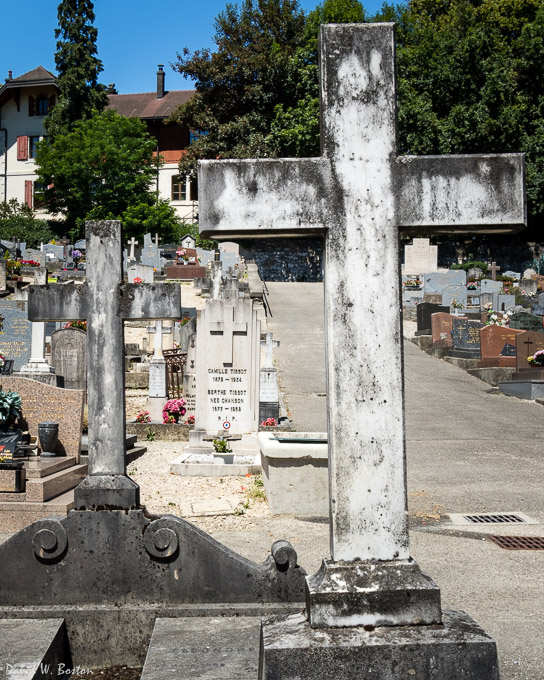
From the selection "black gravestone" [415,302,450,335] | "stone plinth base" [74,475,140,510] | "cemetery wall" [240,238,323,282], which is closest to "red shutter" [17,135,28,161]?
"cemetery wall" [240,238,323,282]

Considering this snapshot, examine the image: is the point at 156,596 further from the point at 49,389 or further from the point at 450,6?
the point at 450,6

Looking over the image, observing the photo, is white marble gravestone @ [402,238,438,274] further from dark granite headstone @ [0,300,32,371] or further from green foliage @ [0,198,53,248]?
dark granite headstone @ [0,300,32,371]

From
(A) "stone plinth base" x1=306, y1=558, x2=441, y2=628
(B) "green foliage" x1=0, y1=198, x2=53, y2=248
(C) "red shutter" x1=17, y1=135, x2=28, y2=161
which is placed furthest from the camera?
(C) "red shutter" x1=17, y1=135, x2=28, y2=161

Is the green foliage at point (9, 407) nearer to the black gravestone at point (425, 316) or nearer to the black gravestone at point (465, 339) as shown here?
the black gravestone at point (465, 339)

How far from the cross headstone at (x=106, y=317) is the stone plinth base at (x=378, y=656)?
68.0 inches

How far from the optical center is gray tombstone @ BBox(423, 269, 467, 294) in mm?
32062

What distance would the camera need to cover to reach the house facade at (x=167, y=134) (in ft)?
186

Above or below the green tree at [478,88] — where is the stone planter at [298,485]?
below

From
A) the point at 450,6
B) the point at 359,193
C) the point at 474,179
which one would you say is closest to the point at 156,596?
the point at 359,193

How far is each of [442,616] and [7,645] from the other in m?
2.03

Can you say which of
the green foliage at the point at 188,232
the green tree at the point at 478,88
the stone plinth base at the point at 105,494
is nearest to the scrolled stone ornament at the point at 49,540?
the stone plinth base at the point at 105,494

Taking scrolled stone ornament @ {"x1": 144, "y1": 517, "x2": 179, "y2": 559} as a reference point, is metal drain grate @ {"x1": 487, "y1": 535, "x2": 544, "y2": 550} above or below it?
below

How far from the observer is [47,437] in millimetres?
8539

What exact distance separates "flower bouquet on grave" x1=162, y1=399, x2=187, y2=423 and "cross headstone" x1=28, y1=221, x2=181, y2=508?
869 cm
